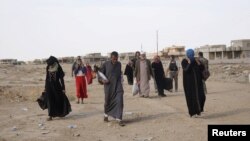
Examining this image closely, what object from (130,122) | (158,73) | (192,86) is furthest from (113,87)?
(158,73)

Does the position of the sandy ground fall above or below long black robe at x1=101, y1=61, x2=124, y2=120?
below

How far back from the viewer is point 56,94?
461 inches

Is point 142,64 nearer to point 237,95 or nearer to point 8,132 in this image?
point 237,95

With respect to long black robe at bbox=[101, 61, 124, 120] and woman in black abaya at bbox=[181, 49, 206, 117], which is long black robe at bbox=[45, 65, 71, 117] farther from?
woman in black abaya at bbox=[181, 49, 206, 117]

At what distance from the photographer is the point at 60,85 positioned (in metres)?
11.8

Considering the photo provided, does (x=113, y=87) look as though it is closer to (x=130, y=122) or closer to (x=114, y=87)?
(x=114, y=87)

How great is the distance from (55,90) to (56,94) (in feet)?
0.37

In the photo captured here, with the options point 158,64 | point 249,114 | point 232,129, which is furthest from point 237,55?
point 232,129

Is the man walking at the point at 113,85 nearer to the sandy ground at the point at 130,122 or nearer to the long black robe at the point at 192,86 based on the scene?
the sandy ground at the point at 130,122

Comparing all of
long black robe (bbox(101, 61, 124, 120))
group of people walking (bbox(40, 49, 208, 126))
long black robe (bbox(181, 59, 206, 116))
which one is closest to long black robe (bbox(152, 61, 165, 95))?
group of people walking (bbox(40, 49, 208, 126))

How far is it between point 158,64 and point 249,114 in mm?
6442

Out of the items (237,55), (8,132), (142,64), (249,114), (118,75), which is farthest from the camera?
(237,55)

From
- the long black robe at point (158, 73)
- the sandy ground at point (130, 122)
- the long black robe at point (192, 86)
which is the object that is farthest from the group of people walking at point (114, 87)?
the long black robe at point (158, 73)

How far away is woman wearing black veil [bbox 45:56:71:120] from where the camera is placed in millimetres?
11633
